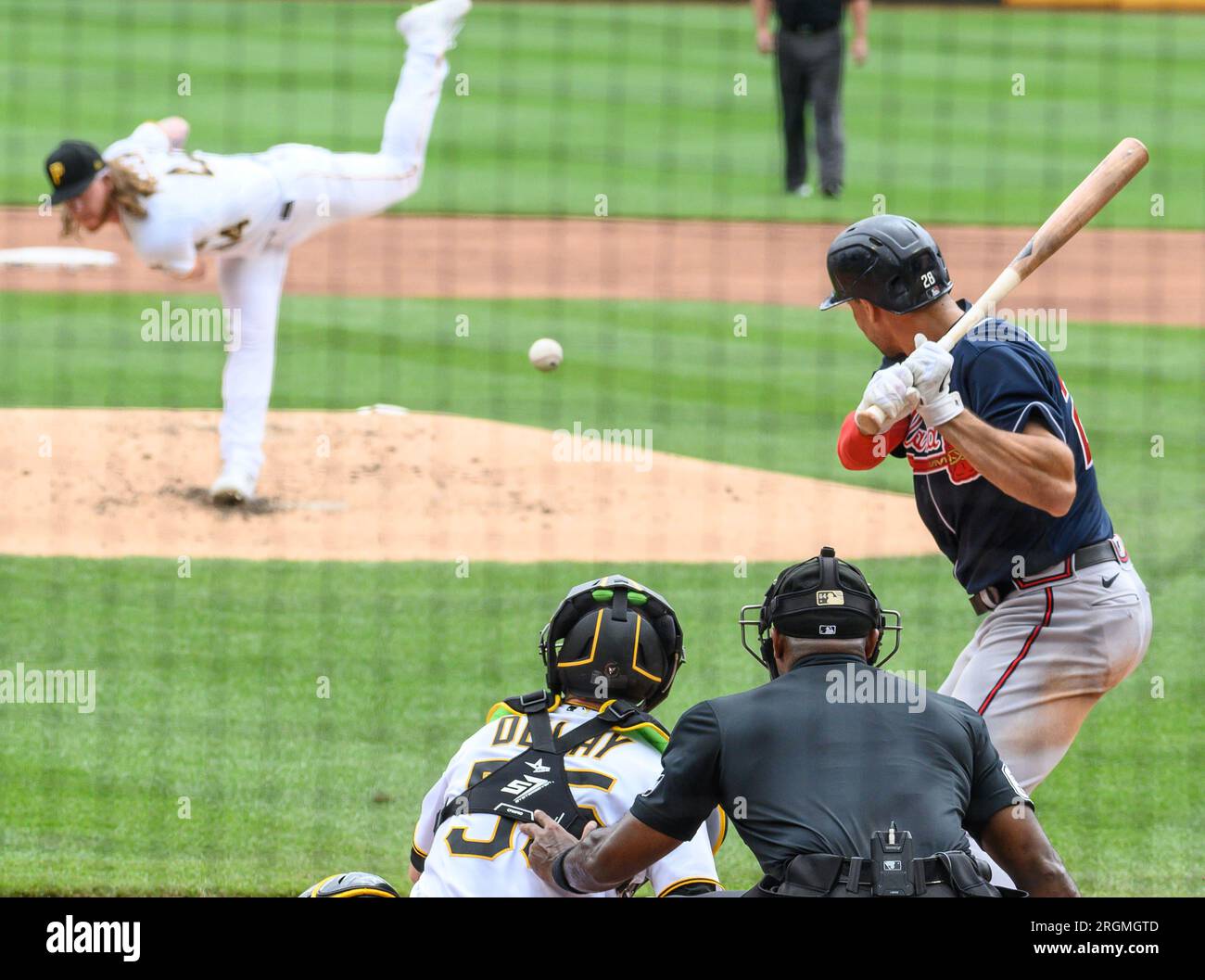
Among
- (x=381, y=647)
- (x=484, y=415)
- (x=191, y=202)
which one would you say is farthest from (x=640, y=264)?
(x=381, y=647)

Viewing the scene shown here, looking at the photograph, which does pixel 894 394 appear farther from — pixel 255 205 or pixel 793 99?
pixel 793 99

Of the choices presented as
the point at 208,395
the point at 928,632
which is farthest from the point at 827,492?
the point at 208,395

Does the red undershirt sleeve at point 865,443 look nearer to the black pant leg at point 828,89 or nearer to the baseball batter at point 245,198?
the baseball batter at point 245,198

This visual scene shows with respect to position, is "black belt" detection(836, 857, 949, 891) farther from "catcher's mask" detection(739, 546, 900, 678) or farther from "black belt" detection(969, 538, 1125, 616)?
"black belt" detection(969, 538, 1125, 616)

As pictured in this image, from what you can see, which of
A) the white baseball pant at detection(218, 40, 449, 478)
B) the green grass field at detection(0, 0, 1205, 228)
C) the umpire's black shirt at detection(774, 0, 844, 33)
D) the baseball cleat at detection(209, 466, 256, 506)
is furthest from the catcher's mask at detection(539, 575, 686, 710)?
the green grass field at detection(0, 0, 1205, 228)

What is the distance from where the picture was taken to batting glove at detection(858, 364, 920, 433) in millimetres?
3875

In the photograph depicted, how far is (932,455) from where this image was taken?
14.5 feet

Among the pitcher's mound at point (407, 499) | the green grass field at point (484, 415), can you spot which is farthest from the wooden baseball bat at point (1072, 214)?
the pitcher's mound at point (407, 499)

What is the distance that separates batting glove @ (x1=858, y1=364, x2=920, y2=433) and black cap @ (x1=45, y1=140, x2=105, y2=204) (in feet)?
16.5

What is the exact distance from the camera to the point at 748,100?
27.1m

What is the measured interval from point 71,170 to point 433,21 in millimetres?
2166

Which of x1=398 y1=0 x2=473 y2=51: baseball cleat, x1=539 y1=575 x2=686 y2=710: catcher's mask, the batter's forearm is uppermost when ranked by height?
x1=398 y1=0 x2=473 y2=51: baseball cleat

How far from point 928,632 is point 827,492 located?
2109 millimetres
